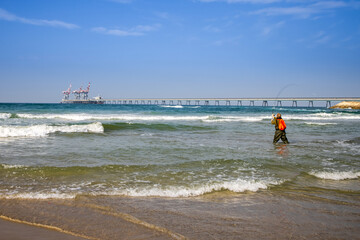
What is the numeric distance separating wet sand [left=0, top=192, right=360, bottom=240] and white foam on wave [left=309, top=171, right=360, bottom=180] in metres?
1.43

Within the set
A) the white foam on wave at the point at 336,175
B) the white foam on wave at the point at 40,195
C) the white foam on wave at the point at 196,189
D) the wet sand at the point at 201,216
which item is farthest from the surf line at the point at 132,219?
the white foam on wave at the point at 336,175

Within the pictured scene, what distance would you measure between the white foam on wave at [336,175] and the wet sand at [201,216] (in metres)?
1.43

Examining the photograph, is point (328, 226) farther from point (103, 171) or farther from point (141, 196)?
point (103, 171)

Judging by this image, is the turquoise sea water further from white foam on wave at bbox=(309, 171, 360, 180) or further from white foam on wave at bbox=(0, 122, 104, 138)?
white foam on wave at bbox=(0, 122, 104, 138)

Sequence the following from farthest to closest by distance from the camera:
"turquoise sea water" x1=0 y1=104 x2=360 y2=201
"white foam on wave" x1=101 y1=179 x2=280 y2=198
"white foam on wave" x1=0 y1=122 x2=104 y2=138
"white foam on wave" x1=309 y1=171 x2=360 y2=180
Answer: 1. "white foam on wave" x1=0 y1=122 x2=104 y2=138
2. "white foam on wave" x1=309 y1=171 x2=360 y2=180
3. "turquoise sea water" x1=0 y1=104 x2=360 y2=201
4. "white foam on wave" x1=101 y1=179 x2=280 y2=198

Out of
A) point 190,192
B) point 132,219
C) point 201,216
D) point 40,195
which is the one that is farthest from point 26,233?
point 190,192

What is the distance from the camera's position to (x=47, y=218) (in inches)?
137

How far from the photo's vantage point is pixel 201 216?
3.65m

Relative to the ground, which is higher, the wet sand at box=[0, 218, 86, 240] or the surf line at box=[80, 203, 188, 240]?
the wet sand at box=[0, 218, 86, 240]

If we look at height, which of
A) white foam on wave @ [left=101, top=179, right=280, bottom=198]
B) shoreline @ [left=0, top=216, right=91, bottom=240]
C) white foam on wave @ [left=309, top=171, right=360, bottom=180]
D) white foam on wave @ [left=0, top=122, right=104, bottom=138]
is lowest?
white foam on wave @ [left=309, top=171, right=360, bottom=180]

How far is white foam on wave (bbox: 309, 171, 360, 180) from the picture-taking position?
597 cm

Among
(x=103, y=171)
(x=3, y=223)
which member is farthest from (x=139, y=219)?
(x=103, y=171)

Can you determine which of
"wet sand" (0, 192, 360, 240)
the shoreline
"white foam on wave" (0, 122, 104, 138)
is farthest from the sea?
"white foam on wave" (0, 122, 104, 138)

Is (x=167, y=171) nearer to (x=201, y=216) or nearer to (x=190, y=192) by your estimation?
(x=190, y=192)
